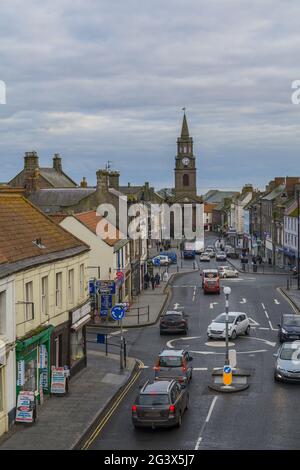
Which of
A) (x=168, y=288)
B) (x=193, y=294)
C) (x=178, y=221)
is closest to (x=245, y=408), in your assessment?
(x=193, y=294)

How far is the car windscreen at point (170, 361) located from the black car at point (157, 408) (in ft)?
19.6

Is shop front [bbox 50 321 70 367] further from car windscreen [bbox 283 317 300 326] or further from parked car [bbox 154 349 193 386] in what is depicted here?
car windscreen [bbox 283 317 300 326]

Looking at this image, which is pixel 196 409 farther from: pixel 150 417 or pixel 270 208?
pixel 270 208

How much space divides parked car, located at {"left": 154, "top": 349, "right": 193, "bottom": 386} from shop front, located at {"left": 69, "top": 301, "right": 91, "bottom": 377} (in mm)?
4027

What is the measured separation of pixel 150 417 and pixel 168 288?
149ft

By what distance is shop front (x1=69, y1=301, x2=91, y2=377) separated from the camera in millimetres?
31734

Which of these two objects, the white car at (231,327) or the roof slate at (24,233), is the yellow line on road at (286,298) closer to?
the white car at (231,327)

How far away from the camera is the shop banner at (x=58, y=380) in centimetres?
2795

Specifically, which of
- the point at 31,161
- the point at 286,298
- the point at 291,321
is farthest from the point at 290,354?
the point at 31,161

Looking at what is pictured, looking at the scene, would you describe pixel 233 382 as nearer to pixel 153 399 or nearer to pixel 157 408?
pixel 153 399

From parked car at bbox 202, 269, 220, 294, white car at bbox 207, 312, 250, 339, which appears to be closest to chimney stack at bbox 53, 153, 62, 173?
→ parked car at bbox 202, 269, 220, 294

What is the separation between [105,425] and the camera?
79.5 ft

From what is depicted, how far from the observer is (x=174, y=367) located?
30.1m

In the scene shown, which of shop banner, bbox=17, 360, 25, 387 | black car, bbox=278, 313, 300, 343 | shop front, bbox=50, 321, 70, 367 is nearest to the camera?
shop banner, bbox=17, 360, 25, 387
